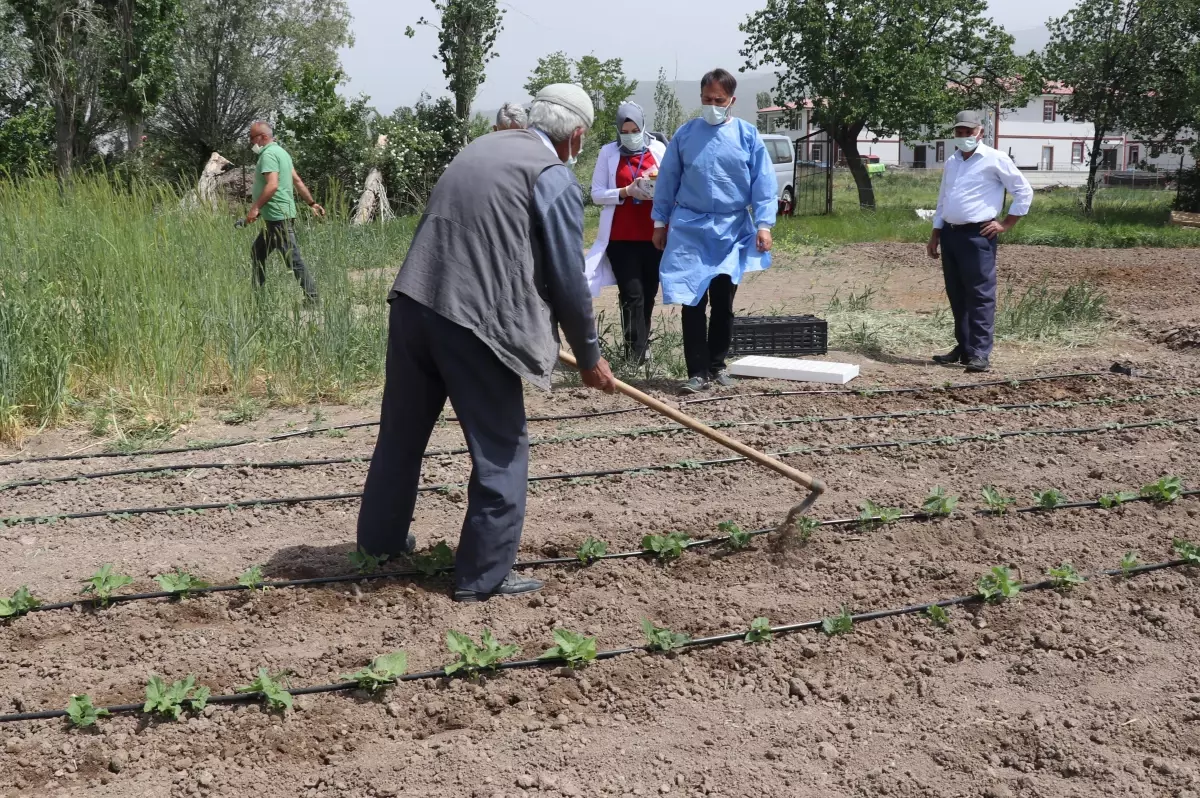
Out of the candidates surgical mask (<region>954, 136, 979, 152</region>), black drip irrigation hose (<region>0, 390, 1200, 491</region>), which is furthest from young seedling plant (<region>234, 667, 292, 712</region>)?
surgical mask (<region>954, 136, 979, 152</region>)

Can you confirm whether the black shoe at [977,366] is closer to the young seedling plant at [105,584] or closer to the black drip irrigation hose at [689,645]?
the black drip irrigation hose at [689,645]

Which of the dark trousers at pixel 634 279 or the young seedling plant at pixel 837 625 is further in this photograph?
the dark trousers at pixel 634 279

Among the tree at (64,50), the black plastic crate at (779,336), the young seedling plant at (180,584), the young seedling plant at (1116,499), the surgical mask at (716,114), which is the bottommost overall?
the young seedling plant at (180,584)

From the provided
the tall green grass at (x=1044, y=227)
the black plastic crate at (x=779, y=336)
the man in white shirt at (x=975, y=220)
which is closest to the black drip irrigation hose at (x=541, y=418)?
the man in white shirt at (x=975, y=220)

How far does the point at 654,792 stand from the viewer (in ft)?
8.91

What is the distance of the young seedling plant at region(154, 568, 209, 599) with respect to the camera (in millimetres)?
3686

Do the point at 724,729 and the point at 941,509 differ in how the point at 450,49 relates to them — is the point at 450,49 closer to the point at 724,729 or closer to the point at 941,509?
the point at 941,509

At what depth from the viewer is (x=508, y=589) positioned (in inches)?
147

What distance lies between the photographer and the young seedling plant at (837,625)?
11.4ft

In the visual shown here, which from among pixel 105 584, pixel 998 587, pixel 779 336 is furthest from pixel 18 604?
pixel 779 336

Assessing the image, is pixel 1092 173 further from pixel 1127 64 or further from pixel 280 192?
pixel 280 192

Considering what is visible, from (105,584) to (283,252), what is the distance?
13.9 feet

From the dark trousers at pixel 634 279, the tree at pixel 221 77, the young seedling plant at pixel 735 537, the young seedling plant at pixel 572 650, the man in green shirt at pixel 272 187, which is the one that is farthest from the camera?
the tree at pixel 221 77

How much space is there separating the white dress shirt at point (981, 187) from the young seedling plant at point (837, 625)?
433cm
